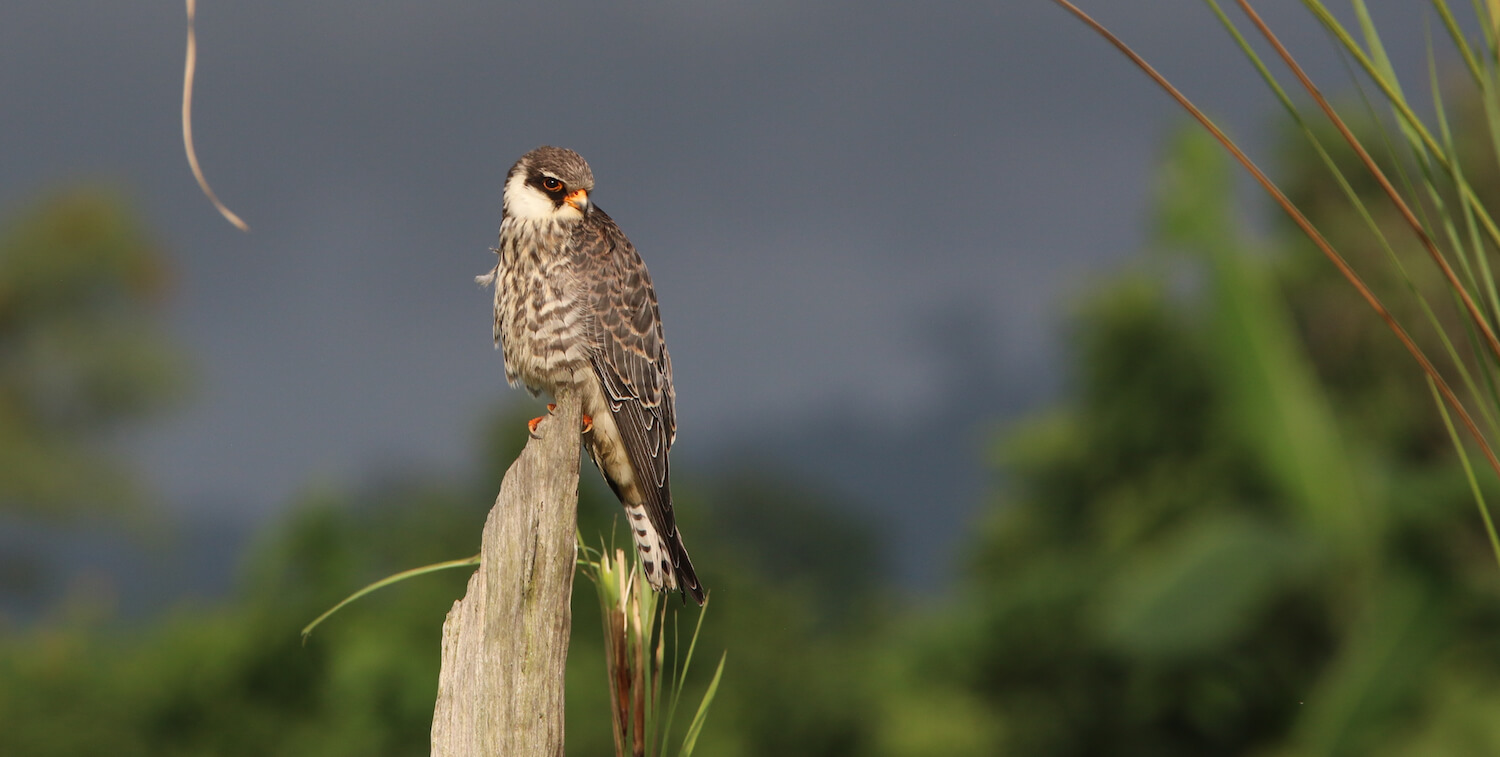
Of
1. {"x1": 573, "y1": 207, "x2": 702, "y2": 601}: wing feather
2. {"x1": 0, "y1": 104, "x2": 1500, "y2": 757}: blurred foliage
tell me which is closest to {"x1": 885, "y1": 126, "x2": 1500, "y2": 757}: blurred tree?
{"x1": 0, "y1": 104, "x2": 1500, "y2": 757}: blurred foliage

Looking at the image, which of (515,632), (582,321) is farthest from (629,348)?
(515,632)

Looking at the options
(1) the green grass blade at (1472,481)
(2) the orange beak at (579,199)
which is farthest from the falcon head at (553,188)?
(1) the green grass blade at (1472,481)

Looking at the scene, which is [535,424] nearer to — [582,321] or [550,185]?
[582,321]

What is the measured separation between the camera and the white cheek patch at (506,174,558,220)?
3.68 meters

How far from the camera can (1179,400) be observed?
17.6 m

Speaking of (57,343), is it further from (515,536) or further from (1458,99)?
(1458,99)

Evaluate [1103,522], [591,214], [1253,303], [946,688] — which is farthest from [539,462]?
[1103,522]

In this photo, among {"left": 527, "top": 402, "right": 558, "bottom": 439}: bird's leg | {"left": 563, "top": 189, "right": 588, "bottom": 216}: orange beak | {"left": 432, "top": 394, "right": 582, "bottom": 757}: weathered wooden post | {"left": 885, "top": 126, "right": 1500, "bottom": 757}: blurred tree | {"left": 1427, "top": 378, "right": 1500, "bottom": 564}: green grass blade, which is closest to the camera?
{"left": 1427, "top": 378, "right": 1500, "bottom": 564}: green grass blade

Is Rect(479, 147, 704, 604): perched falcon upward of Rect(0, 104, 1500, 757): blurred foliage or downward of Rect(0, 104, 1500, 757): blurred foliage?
upward

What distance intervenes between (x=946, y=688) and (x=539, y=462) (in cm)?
1559

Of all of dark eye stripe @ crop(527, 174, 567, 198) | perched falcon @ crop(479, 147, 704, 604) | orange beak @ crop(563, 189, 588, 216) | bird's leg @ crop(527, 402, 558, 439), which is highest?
dark eye stripe @ crop(527, 174, 567, 198)

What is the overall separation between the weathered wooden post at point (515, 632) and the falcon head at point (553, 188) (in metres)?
1.55

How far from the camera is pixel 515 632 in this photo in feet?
7.06

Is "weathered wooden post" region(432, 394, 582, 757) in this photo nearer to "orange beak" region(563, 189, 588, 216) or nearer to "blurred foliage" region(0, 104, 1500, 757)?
"orange beak" region(563, 189, 588, 216)
